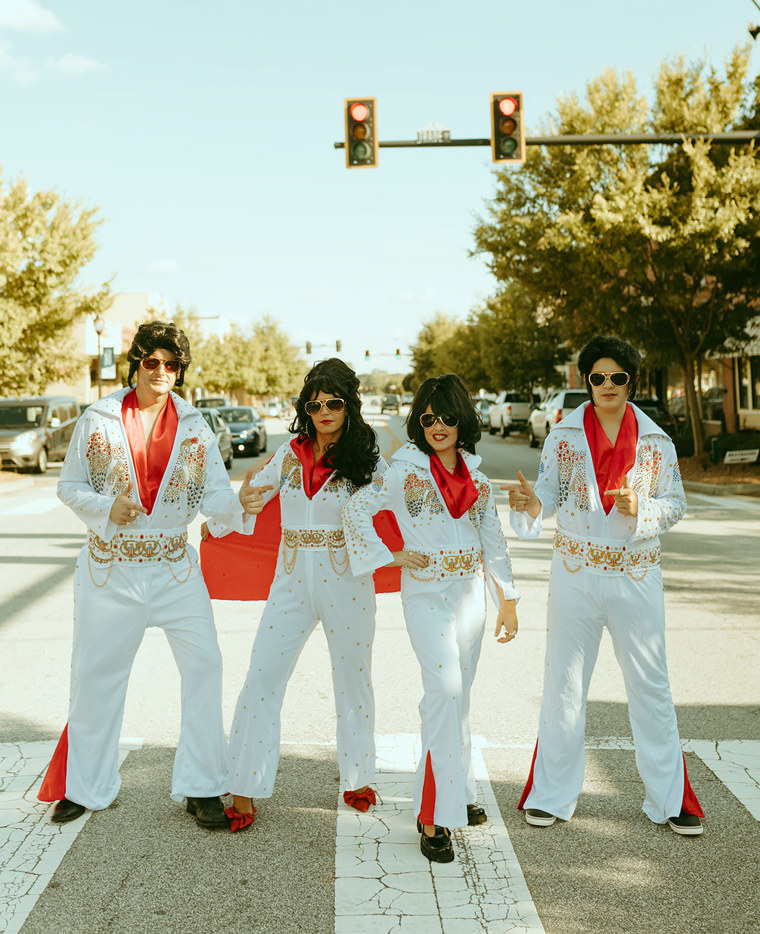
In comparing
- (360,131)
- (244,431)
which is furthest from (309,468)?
(244,431)

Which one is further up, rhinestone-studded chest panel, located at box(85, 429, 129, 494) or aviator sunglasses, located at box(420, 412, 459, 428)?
aviator sunglasses, located at box(420, 412, 459, 428)

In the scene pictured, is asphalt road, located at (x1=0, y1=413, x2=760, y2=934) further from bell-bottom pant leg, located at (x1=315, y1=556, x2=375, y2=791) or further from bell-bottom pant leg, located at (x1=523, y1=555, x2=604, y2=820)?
bell-bottom pant leg, located at (x1=315, y1=556, x2=375, y2=791)

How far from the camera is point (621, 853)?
3682mm

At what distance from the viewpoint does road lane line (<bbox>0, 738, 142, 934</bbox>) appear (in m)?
3.35

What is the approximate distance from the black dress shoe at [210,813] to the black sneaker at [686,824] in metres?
1.78

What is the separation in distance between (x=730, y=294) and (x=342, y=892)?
64.8 ft

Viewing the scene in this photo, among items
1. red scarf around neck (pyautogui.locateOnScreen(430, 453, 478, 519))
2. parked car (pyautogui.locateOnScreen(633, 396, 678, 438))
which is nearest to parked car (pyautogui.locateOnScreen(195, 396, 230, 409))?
parked car (pyautogui.locateOnScreen(633, 396, 678, 438))

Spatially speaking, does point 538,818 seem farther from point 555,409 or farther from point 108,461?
point 555,409

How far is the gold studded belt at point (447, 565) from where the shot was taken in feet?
12.6

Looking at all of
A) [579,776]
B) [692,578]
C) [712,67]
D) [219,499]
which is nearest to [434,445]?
[219,499]

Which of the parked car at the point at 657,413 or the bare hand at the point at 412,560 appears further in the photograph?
the parked car at the point at 657,413

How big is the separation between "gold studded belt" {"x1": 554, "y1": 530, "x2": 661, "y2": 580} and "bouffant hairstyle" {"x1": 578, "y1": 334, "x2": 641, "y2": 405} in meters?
0.61

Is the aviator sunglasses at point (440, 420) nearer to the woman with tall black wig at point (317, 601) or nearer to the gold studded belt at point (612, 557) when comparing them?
the woman with tall black wig at point (317, 601)

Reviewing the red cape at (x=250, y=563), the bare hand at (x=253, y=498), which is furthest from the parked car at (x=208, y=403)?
the bare hand at (x=253, y=498)
